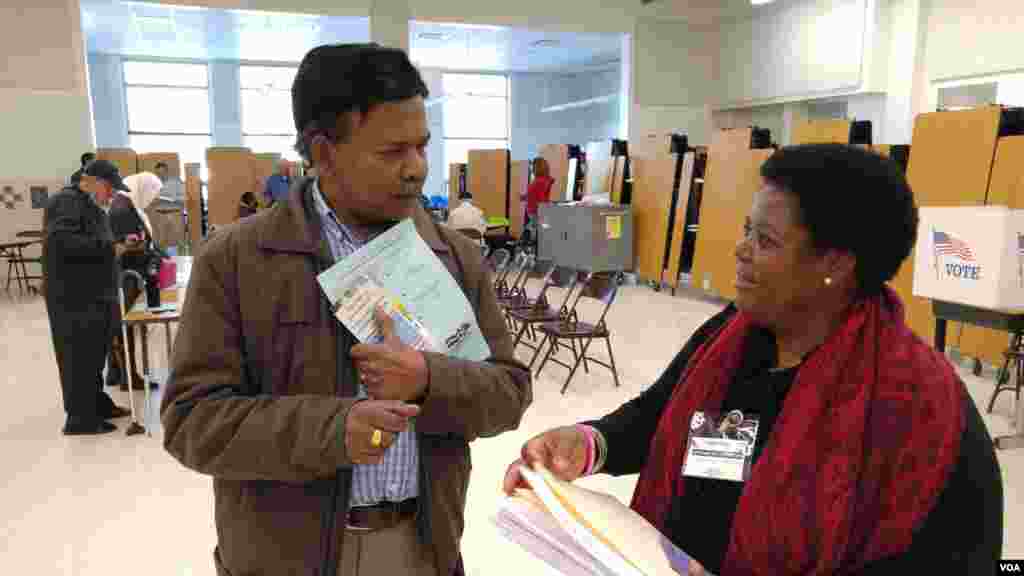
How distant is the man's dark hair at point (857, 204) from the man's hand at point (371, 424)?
0.65m

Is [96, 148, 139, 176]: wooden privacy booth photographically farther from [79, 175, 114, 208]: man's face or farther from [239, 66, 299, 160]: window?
[79, 175, 114, 208]: man's face

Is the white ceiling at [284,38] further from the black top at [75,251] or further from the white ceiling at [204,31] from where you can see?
the black top at [75,251]

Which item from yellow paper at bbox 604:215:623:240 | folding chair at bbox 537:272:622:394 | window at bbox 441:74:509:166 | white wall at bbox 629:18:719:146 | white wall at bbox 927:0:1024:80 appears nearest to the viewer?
folding chair at bbox 537:272:622:394

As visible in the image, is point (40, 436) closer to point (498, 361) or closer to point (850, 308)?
point (498, 361)

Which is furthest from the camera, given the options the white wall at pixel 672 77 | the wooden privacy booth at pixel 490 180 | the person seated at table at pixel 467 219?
the white wall at pixel 672 77

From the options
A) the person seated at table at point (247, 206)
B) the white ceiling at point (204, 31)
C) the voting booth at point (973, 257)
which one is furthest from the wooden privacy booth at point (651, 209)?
the white ceiling at point (204, 31)

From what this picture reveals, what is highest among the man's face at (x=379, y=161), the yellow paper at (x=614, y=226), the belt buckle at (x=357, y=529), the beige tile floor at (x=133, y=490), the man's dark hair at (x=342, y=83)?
the man's dark hair at (x=342, y=83)

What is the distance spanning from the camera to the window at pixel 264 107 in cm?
1761

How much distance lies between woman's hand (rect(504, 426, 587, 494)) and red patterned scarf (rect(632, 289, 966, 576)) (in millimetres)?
252

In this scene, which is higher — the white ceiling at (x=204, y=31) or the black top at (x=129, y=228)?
the white ceiling at (x=204, y=31)

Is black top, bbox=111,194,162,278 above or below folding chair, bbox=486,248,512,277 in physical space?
above

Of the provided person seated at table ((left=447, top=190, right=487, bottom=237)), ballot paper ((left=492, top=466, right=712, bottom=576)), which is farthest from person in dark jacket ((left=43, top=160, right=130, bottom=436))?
person seated at table ((left=447, top=190, right=487, bottom=237))


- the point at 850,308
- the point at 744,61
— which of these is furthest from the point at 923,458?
the point at 744,61

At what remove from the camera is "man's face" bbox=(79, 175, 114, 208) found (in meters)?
4.24
